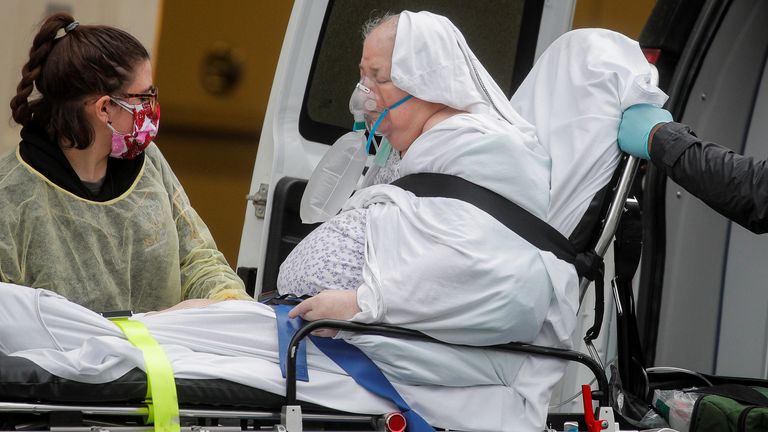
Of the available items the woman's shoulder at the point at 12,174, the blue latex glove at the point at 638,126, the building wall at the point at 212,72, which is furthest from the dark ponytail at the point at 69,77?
the building wall at the point at 212,72

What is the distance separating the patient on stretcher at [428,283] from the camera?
265 cm

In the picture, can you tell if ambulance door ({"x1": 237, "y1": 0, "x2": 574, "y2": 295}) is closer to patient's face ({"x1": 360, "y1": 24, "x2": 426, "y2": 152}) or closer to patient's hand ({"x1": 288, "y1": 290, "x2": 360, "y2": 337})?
patient's face ({"x1": 360, "y1": 24, "x2": 426, "y2": 152})

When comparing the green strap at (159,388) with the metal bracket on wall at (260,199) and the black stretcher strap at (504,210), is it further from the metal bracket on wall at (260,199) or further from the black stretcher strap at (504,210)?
the metal bracket on wall at (260,199)

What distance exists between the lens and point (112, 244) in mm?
3266

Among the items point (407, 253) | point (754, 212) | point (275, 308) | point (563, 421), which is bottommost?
point (563, 421)

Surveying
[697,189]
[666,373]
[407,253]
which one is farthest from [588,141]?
[666,373]

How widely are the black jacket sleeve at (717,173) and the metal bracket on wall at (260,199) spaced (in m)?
1.51

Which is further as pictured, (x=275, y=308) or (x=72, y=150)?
(x=72, y=150)

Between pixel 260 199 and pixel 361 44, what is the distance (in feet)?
2.34

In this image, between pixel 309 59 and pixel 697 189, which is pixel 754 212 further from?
pixel 309 59

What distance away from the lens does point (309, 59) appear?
4191 mm

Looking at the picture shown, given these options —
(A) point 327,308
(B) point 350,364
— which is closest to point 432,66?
(A) point 327,308

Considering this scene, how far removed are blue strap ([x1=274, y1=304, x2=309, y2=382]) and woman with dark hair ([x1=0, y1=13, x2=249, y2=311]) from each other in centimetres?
48

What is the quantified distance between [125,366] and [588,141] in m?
1.40
